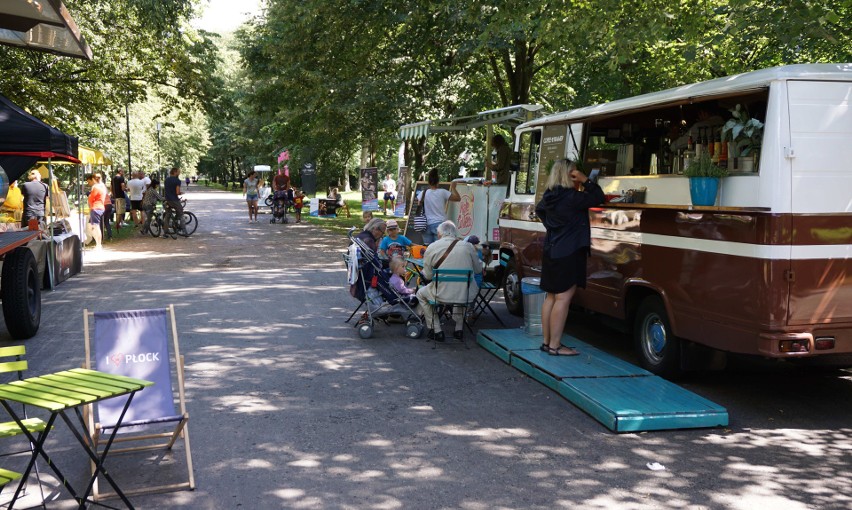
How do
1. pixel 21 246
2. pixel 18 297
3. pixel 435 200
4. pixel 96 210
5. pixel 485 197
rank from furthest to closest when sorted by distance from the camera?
pixel 96 210 < pixel 435 200 < pixel 485 197 < pixel 21 246 < pixel 18 297

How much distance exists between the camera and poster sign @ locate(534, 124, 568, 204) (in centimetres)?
986

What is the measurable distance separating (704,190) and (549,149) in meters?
3.56

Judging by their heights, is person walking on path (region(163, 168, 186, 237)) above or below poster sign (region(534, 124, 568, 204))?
below

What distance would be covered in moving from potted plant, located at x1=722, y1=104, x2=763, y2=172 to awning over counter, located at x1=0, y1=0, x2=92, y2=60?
6.16 metres

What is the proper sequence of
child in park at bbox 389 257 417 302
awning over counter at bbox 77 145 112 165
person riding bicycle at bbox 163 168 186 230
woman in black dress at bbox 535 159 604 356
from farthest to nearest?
person riding bicycle at bbox 163 168 186 230, awning over counter at bbox 77 145 112 165, child in park at bbox 389 257 417 302, woman in black dress at bbox 535 159 604 356

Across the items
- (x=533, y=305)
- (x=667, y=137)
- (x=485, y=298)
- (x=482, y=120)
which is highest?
(x=482, y=120)

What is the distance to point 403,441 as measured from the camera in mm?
5941

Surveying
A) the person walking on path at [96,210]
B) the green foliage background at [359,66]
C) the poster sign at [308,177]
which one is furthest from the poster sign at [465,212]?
the poster sign at [308,177]

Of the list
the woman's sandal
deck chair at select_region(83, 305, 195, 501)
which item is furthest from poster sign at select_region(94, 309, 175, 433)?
the woman's sandal

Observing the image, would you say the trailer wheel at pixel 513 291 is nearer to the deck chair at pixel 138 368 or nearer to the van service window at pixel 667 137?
the van service window at pixel 667 137

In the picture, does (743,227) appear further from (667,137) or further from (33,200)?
(33,200)

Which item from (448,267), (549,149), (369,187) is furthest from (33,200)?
(369,187)

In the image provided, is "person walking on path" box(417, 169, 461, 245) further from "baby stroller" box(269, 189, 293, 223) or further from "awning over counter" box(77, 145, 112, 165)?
"baby stroller" box(269, 189, 293, 223)

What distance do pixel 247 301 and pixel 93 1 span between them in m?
12.1
